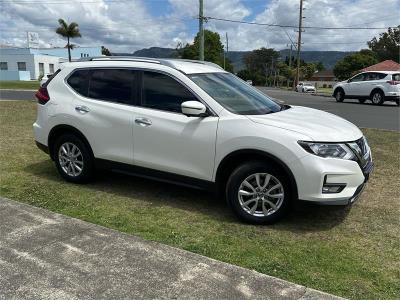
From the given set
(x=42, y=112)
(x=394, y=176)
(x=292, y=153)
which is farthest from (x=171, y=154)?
(x=394, y=176)

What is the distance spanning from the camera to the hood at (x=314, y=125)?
456cm

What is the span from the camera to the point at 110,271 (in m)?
3.66

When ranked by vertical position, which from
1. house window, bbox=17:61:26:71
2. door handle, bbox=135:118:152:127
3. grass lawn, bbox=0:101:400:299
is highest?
house window, bbox=17:61:26:71

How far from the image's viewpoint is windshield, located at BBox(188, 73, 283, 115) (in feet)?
16.8

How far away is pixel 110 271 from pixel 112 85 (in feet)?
9.40

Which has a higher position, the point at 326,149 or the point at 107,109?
the point at 107,109

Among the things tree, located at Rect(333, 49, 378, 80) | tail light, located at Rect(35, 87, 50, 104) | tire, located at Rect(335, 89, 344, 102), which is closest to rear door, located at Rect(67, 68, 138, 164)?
tail light, located at Rect(35, 87, 50, 104)

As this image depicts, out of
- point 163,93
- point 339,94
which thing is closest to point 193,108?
point 163,93

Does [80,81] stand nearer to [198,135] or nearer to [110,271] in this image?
[198,135]

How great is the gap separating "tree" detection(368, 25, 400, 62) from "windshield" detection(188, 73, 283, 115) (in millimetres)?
81774

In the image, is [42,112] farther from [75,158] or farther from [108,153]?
[108,153]

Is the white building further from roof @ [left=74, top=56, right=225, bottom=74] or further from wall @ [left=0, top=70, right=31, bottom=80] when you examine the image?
roof @ [left=74, top=56, right=225, bottom=74]

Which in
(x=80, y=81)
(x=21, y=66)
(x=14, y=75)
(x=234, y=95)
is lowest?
(x=14, y=75)

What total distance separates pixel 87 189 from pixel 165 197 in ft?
3.62
